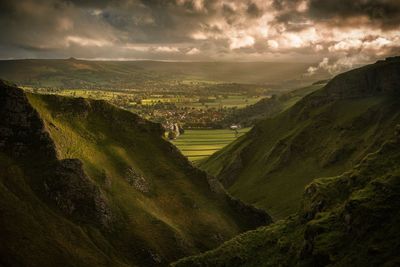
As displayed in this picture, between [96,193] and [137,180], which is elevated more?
[96,193]

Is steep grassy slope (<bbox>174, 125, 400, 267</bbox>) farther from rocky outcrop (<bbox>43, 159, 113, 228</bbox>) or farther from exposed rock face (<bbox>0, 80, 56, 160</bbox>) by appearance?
exposed rock face (<bbox>0, 80, 56, 160</bbox>)

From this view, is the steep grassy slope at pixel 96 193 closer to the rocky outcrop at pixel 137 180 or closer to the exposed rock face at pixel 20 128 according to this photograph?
the exposed rock face at pixel 20 128

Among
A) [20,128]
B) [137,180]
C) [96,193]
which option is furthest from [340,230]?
[20,128]

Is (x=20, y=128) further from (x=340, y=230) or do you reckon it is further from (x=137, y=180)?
(x=340, y=230)

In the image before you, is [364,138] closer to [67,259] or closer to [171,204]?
[171,204]

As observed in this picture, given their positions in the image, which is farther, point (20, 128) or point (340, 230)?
point (20, 128)

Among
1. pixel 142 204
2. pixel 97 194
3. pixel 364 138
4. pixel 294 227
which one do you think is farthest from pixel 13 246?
pixel 364 138
